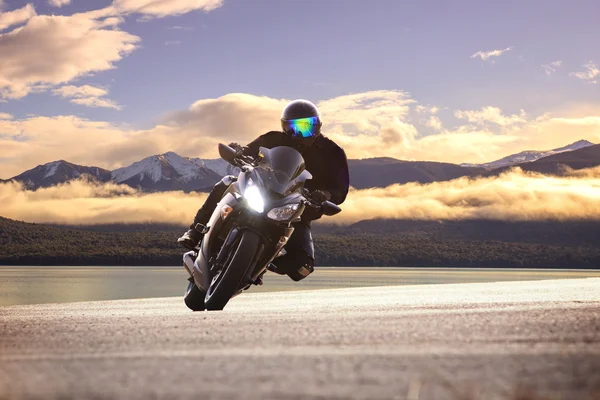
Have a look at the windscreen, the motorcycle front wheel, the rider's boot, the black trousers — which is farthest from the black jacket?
the motorcycle front wheel

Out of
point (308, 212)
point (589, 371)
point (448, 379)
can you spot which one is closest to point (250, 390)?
point (448, 379)

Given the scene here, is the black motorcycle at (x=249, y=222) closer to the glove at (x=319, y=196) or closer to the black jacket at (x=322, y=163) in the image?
the glove at (x=319, y=196)

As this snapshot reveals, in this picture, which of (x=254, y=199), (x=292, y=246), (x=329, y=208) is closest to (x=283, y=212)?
(x=254, y=199)

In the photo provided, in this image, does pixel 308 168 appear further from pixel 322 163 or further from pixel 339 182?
pixel 339 182

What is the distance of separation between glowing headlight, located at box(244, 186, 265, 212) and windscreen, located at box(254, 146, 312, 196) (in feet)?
0.48

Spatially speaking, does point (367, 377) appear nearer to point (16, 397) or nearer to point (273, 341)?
point (16, 397)

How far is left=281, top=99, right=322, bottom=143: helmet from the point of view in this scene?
35.2 feet

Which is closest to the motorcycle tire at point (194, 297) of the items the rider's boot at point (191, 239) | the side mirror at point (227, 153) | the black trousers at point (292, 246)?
the rider's boot at point (191, 239)

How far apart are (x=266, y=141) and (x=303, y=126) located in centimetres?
61

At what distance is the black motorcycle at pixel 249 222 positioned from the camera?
917cm

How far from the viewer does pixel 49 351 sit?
4918 millimetres

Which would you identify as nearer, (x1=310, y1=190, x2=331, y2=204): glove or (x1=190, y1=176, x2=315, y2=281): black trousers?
(x1=310, y1=190, x2=331, y2=204): glove

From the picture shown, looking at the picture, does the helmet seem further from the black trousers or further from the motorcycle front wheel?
the motorcycle front wheel

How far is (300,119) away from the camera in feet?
35.2
